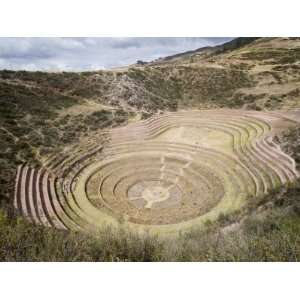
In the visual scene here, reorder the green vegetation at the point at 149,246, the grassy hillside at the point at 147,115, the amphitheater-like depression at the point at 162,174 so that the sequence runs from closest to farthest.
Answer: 1. the green vegetation at the point at 149,246
2. the grassy hillside at the point at 147,115
3. the amphitheater-like depression at the point at 162,174

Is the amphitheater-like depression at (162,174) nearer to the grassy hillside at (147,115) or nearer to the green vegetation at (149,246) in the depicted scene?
the grassy hillside at (147,115)

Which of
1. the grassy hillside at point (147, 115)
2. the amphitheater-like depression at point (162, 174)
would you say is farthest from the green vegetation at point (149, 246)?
the amphitheater-like depression at point (162, 174)

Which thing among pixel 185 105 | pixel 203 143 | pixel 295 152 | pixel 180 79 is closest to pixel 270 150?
pixel 295 152

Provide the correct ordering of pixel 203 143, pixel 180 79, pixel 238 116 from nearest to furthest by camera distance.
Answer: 1. pixel 203 143
2. pixel 238 116
3. pixel 180 79

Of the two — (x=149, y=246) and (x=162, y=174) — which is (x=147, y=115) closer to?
(x=162, y=174)

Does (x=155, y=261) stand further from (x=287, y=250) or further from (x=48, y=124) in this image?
(x=48, y=124)
